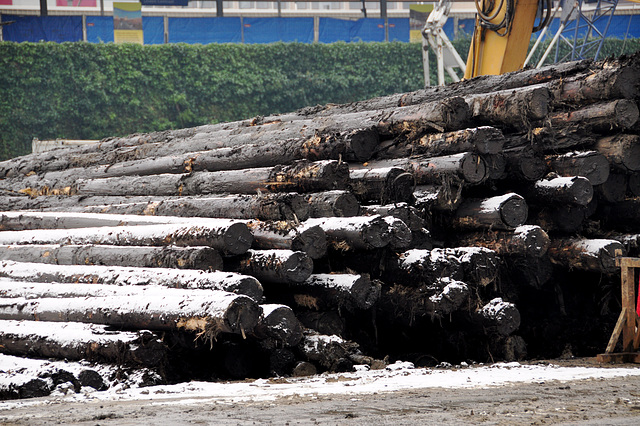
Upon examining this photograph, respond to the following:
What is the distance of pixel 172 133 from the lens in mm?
14055

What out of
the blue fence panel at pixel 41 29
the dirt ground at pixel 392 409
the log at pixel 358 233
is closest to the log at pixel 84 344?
the dirt ground at pixel 392 409

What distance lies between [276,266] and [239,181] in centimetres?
251

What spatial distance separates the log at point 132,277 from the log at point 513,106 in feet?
12.9

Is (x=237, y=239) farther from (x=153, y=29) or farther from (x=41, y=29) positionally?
(x=153, y=29)

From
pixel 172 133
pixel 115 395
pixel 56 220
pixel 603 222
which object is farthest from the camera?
pixel 172 133

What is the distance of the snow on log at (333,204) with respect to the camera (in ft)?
25.9

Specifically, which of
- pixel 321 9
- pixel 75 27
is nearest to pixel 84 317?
pixel 75 27

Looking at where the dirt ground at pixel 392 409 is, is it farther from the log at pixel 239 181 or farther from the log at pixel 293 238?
the log at pixel 239 181

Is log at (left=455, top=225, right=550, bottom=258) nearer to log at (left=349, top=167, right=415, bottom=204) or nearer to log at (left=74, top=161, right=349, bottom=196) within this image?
log at (left=349, top=167, right=415, bottom=204)

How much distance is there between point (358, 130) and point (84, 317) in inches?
158

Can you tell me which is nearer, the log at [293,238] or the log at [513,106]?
the log at [293,238]

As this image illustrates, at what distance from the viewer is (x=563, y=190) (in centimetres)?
842

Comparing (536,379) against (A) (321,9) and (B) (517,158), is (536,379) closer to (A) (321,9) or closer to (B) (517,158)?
(B) (517,158)

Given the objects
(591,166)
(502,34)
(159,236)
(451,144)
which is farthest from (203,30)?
(591,166)
